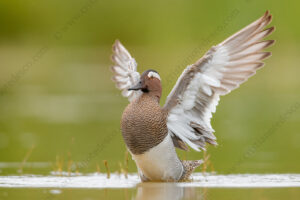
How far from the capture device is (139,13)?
68.8 feet

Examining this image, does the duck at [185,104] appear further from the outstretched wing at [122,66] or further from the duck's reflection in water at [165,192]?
the outstretched wing at [122,66]

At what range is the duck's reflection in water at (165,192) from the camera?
6.24 metres

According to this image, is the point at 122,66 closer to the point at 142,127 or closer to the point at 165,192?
the point at 142,127

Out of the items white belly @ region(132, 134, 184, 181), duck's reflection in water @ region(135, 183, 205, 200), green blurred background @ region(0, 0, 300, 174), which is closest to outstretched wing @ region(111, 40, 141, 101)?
green blurred background @ region(0, 0, 300, 174)

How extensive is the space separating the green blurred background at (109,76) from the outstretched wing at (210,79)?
40.0 inches

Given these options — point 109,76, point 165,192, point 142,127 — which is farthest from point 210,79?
point 109,76

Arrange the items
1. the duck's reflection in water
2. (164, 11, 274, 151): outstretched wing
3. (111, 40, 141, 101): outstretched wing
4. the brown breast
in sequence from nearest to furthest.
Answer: the duck's reflection in water < the brown breast < (164, 11, 274, 151): outstretched wing < (111, 40, 141, 101): outstretched wing

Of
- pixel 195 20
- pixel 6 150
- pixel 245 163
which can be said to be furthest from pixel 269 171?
pixel 195 20

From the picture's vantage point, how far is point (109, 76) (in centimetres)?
2042

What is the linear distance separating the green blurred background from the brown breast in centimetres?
143

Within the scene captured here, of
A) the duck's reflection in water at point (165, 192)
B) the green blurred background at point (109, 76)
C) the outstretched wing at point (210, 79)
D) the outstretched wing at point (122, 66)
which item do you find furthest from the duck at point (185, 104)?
the outstretched wing at point (122, 66)

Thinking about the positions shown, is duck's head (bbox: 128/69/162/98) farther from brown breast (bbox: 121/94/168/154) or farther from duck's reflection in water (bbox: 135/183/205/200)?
duck's reflection in water (bbox: 135/183/205/200)

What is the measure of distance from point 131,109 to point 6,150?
3.71 meters

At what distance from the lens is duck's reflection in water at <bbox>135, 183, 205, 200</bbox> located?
6238mm
